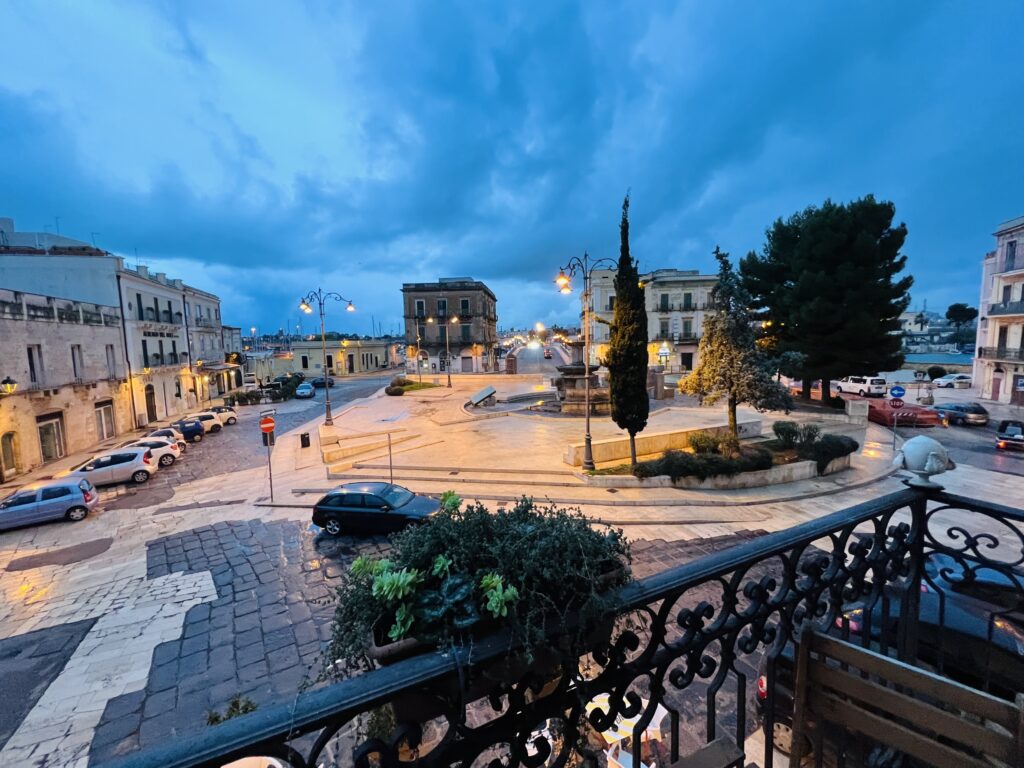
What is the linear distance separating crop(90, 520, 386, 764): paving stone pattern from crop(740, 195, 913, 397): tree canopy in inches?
980

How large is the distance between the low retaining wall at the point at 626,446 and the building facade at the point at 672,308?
85.4 feet

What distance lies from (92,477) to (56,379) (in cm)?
796

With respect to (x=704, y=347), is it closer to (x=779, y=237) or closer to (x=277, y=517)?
(x=277, y=517)

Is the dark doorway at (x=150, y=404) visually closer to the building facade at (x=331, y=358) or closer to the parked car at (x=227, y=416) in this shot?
the parked car at (x=227, y=416)

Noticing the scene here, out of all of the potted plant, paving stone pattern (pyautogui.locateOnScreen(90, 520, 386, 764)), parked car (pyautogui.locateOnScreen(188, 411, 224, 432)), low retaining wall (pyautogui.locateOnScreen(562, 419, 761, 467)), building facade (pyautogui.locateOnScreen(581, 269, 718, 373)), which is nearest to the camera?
the potted plant

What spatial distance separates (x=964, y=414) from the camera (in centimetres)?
2347

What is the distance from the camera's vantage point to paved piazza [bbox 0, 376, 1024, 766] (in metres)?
5.99

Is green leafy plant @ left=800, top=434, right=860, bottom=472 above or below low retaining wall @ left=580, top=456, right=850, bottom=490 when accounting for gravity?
above

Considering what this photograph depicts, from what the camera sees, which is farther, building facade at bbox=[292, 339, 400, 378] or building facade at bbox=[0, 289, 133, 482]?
building facade at bbox=[292, 339, 400, 378]

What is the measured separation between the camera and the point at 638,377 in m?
14.7

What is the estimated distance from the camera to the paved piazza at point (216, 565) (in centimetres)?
599

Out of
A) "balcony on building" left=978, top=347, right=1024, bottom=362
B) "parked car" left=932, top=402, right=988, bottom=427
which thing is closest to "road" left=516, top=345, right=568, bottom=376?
"parked car" left=932, top=402, right=988, bottom=427

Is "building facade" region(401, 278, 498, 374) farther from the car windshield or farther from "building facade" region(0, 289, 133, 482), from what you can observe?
the car windshield

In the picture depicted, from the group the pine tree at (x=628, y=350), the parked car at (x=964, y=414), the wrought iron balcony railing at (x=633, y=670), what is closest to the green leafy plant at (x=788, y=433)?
the pine tree at (x=628, y=350)
